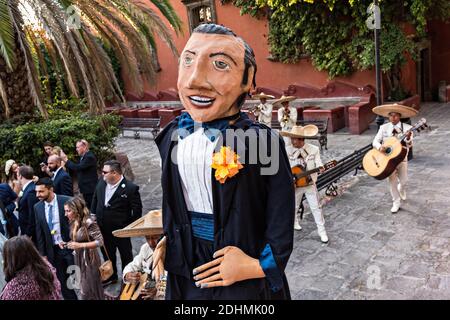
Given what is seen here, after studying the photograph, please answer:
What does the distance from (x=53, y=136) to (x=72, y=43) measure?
1.78 meters

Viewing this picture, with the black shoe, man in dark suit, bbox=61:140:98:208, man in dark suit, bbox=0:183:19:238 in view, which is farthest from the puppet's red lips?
man in dark suit, bbox=61:140:98:208

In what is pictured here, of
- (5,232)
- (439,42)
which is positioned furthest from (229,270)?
(439,42)

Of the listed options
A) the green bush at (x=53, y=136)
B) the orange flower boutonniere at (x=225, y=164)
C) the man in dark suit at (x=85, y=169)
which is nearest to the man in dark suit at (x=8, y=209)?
the man in dark suit at (x=85, y=169)

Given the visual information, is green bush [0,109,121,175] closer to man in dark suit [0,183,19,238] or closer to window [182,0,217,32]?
man in dark suit [0,183,19,238]

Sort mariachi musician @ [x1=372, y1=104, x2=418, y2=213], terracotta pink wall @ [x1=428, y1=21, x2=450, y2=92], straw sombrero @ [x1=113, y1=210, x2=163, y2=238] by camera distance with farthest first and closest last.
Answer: terracotta pink wall @ [x1=428, y1=21, x2=450, y2=92], mariachi musician @ [x1=372, y1=104, x2=418, y2=213], straw sombrero @ [x1=113, y1=210, x2=163, y2=238]

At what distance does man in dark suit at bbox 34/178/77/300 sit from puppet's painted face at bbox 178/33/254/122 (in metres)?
2.49

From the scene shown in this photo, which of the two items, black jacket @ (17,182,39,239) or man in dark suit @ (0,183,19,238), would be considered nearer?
black jacket @ (17,182,39,239)

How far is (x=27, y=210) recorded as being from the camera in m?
5.20

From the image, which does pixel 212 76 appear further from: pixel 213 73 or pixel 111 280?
pixel 111 280

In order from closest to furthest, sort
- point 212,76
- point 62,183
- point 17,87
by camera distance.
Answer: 1. point 212,76
2. point 62,183
3. point 17,87

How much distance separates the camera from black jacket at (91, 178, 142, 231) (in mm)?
5047

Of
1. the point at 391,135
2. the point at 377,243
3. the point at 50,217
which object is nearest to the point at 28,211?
the point at 50,217

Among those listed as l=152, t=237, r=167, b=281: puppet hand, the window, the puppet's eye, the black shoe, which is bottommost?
the black shoe

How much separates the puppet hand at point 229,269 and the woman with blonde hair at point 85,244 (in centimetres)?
214
